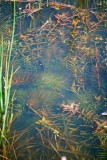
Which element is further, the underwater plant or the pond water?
the underwater plant

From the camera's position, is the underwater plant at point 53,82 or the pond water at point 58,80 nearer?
the pond water at point 58,80

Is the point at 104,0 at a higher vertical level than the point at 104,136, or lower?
higher

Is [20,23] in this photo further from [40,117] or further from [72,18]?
[40,117]

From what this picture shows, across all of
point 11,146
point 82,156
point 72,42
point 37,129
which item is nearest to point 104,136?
point 82,156

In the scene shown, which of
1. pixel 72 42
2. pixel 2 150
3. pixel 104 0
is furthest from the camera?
pixel 104 0

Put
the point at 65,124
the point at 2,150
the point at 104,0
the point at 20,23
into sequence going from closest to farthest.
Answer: the point at 2,150, the point at 65,124, the point at 20,23, the point at 104,0

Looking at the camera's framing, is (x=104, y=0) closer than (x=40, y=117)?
No

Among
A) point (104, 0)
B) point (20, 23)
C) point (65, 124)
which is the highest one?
point (104, 0)
